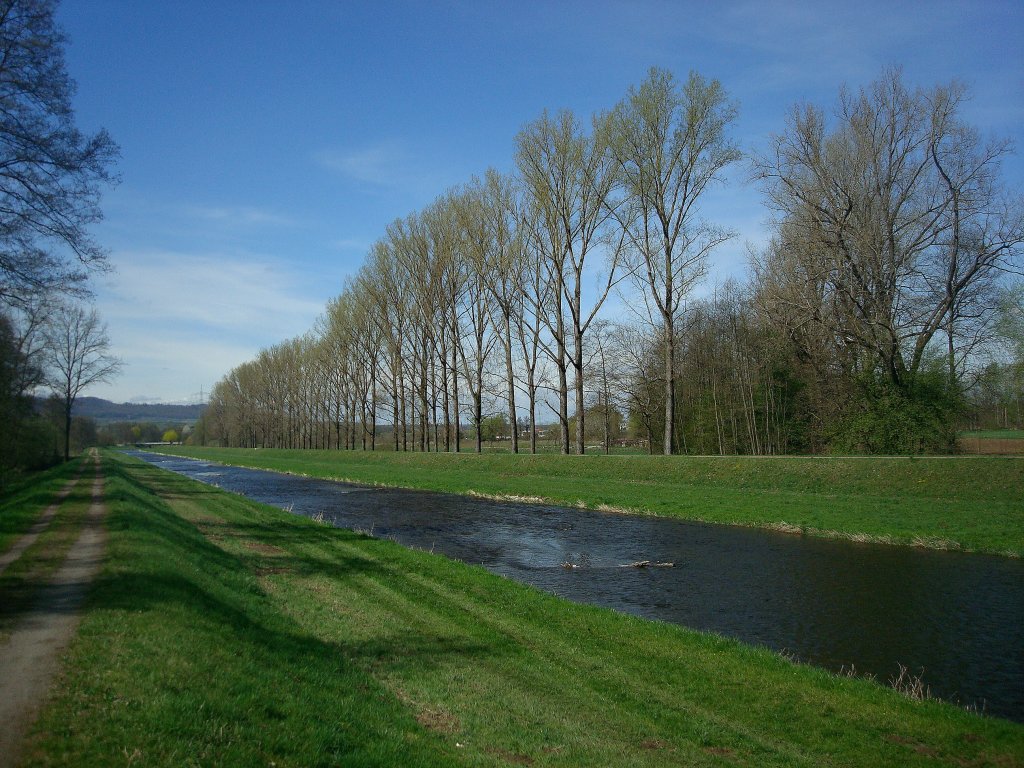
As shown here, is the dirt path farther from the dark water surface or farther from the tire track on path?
the dark water surface

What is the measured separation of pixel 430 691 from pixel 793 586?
31.6 ft

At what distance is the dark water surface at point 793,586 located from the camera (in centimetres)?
970

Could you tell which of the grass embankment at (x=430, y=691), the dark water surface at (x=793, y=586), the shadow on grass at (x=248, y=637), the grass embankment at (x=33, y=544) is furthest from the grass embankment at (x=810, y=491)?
the grass embankment at (x=33, y=544)

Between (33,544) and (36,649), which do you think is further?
(33,544)

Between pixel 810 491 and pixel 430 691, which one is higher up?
pixel 810 491

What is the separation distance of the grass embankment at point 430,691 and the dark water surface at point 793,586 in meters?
1.65

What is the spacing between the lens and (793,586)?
1389cm

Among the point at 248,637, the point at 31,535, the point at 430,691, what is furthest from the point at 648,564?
the point at 31,535

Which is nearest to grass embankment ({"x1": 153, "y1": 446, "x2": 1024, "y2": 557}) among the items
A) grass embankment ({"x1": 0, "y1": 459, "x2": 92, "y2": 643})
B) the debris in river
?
the debris in river

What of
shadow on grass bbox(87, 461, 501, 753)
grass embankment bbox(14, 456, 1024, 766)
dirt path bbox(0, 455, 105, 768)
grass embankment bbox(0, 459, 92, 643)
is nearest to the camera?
dirt path bbox(0, 455, 105, 768)

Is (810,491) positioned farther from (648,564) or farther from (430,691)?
(430,691)

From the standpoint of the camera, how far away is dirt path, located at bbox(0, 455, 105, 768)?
16.0 ft

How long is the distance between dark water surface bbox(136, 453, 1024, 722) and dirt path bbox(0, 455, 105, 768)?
346 inches

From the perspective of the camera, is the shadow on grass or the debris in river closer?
the shadow on grass
